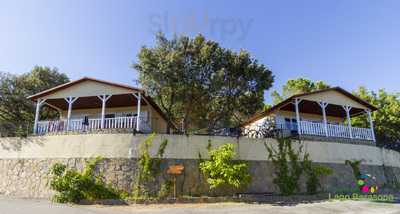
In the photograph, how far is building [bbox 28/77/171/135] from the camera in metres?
14.6

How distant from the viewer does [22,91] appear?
22.3 metres

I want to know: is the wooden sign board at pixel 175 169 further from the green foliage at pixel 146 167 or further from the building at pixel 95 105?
the building at pixel 95 105

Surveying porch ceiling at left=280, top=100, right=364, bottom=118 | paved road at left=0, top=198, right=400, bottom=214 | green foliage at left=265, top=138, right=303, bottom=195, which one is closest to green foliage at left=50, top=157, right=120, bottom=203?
paved road at left=0, top=198, right=400, bottom=214

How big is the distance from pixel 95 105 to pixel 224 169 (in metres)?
11.1

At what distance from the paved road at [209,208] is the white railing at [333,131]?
5587 millimetres

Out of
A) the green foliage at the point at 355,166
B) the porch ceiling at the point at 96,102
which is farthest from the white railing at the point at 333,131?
the porch ceiling at the point at 96,102

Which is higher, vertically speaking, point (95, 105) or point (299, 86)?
point (299, 86)

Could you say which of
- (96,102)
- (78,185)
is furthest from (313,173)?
(96,102)

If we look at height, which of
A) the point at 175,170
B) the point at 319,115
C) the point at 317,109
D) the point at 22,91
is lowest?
the point at 175,170

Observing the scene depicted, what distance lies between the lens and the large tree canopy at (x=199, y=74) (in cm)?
1806

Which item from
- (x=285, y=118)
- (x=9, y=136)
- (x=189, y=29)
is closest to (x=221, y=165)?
(x=285, y=118)

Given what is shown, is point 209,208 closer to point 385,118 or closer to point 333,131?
point 333,131

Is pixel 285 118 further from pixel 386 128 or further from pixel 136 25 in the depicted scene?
pixel 136 25

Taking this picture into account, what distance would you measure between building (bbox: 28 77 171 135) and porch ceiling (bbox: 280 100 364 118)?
10.2 meters
